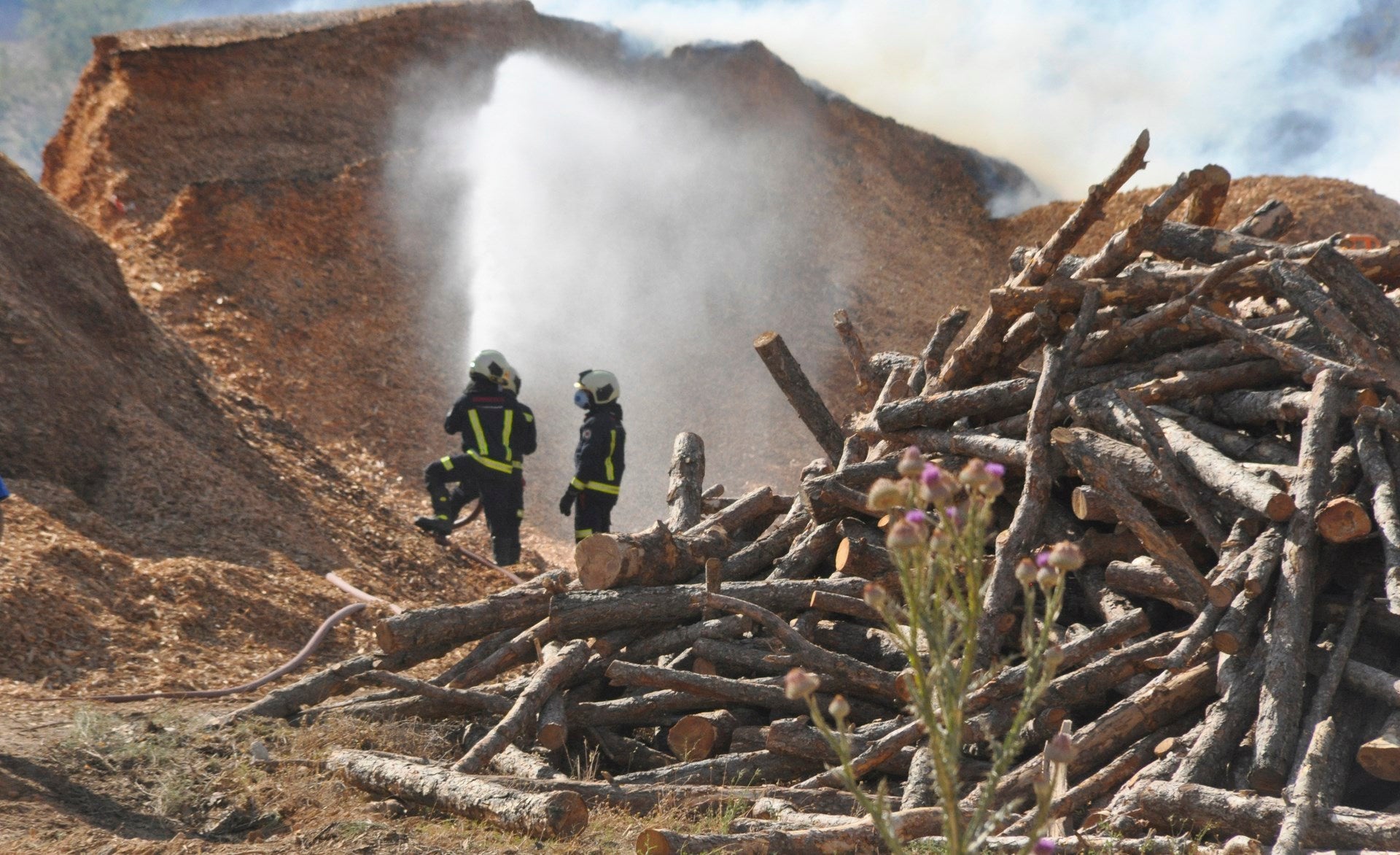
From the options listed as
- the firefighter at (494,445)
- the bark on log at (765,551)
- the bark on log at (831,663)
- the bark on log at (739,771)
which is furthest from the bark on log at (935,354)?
the firefighter at (494,445)

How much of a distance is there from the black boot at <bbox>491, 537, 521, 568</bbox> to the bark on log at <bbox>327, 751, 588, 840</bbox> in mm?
5605

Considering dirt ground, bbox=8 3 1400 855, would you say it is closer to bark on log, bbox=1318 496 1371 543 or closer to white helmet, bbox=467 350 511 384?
white helmet, bbox=467 350 511 384

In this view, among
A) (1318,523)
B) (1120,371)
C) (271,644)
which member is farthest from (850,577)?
(271,644)

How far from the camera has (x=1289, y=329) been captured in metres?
6.11

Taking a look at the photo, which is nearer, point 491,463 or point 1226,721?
point 1226,721

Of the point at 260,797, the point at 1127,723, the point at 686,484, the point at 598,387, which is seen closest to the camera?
the point at 1127,723

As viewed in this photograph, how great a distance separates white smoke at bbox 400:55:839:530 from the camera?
17.7 m

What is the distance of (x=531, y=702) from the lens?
584 centimetres

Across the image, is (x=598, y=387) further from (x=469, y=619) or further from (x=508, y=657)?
(x=508, y=657)

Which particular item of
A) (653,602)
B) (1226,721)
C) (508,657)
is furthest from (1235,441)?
(508,657)

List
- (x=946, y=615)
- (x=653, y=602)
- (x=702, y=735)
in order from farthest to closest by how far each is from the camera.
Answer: (x=653, y=602) < (x=702, y=735) < (x=946, y=615)

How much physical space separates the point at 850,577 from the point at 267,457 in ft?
23.6

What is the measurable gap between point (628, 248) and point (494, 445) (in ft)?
36.1

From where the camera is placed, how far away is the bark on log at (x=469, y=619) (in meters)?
6.42
